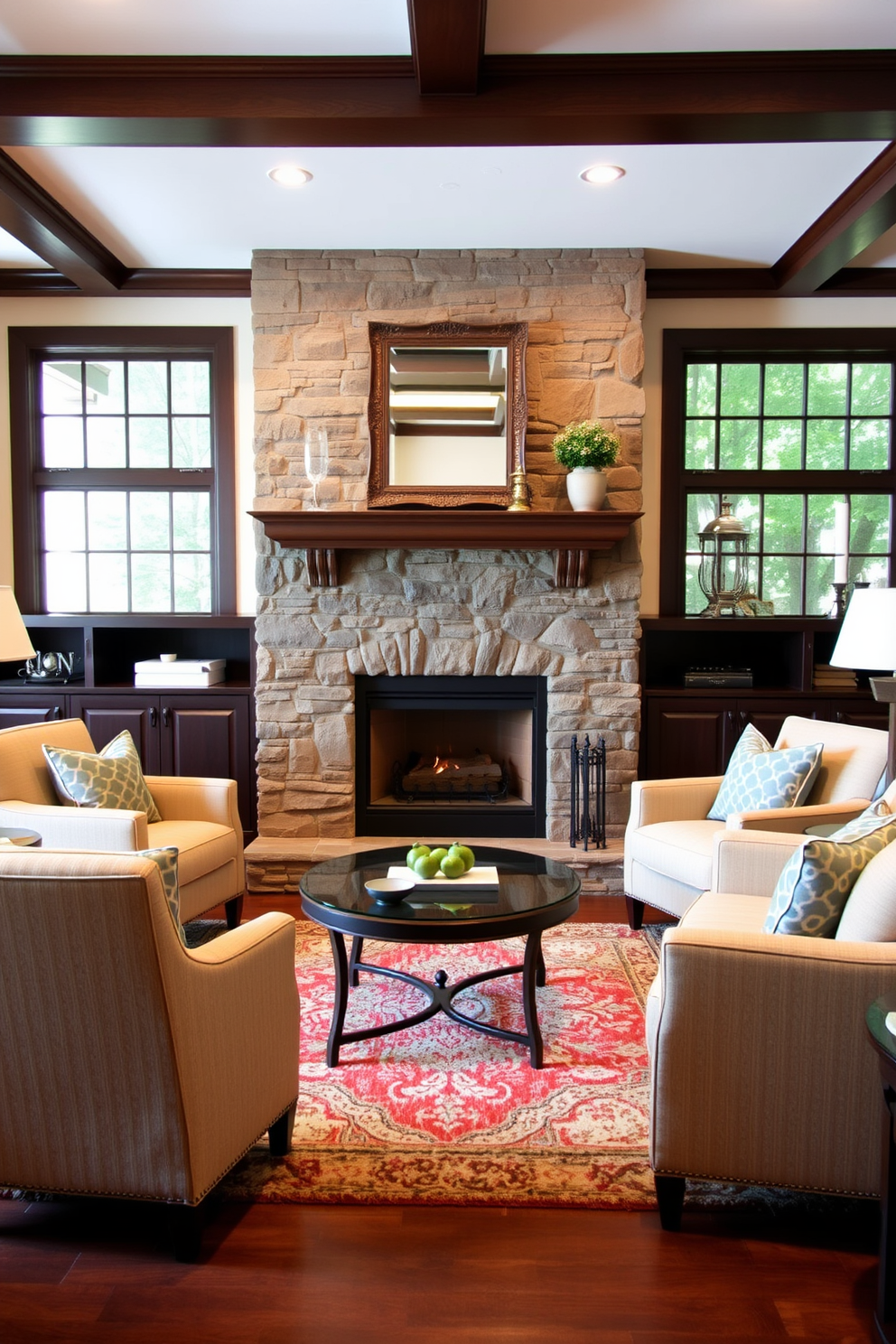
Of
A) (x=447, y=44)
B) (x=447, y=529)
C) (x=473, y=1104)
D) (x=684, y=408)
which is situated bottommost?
(x=473, y=1104)

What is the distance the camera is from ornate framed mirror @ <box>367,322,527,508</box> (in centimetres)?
454

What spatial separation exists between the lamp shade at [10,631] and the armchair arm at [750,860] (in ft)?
7.69

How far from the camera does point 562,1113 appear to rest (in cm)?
248

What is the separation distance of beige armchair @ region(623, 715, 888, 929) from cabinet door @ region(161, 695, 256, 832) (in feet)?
6.47

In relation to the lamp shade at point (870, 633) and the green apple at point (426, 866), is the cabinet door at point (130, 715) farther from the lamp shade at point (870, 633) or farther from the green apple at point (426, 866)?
the lamp shade at point (870, 633)

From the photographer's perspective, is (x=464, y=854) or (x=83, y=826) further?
(x=83, y=826)

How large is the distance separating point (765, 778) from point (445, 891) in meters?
1.38

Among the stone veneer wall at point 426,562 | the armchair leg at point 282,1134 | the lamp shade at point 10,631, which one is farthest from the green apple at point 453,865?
the stone veneer wall at point 426,562

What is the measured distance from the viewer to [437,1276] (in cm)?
187

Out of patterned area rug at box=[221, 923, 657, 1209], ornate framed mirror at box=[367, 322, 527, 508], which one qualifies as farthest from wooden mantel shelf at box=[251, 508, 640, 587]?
patterned area rug at box=[221, 923, 657, 1209]

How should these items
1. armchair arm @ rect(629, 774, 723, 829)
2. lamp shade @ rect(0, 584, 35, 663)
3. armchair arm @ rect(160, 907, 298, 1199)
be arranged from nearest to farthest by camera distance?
armchair arm @ rect(160, 907, 298, 1199), lamp shade @ rect(0, 584, 35, 663), armchair arm @ rect(629, 774, 723, 829)

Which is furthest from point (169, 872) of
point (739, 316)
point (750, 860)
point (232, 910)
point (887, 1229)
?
point (739, 316)

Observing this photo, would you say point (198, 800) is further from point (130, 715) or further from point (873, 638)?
point (873, 638)

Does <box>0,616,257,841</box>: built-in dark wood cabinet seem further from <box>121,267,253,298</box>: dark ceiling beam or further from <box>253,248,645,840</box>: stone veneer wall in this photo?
<box>121,267,253,298</box>: dark ceiling beam
